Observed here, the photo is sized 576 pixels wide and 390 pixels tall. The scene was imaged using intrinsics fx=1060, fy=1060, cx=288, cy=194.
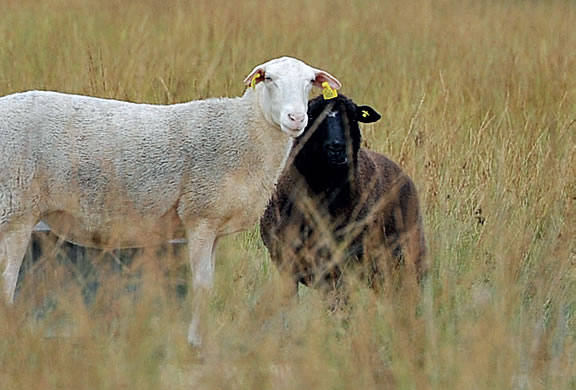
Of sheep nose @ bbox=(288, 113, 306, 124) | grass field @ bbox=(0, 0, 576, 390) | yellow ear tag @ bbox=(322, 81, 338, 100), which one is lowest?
grass field @ bbox=(0, 0, 576, 390)

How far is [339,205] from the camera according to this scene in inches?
190

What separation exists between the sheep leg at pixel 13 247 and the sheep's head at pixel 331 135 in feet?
4.16

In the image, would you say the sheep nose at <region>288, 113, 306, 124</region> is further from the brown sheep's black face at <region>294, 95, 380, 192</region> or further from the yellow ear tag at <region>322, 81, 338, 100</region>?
the brown sheep's black face at <region>294, 95, 380, 192</region>

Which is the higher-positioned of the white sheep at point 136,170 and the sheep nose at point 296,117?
the sheep nose at point 296,117

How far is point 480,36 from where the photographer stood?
856 centimetres

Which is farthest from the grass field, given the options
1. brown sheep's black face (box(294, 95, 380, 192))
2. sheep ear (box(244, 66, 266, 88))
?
sheep ear (box(244, 66, 266, 88))

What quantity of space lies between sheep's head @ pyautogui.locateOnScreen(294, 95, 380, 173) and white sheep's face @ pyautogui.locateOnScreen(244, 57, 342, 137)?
0.41 meters

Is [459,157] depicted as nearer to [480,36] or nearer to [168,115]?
[168,115]

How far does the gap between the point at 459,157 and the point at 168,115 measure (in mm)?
2204

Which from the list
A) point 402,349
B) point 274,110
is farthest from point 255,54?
point 402,349

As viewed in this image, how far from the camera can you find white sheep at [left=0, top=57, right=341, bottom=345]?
4.04 meters

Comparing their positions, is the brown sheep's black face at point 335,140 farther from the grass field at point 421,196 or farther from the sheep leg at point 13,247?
the sheep leg at point 13,247

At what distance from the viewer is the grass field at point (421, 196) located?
295 centimetres

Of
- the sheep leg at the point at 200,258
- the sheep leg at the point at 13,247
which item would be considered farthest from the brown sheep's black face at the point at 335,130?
the sheep leg at the point at 13,247
